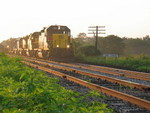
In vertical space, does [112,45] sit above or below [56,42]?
below

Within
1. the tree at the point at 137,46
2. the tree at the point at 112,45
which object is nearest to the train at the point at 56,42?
Result: the tree at the point at 112,45

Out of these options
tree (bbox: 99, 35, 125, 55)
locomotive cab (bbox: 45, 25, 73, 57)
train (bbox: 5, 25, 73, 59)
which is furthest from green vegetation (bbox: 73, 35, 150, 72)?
train (bbox: 5, 25, 73, 59)

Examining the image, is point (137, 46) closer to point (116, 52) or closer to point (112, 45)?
point (116, 52)

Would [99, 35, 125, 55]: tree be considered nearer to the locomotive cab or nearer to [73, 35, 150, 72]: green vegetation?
[73, 35, 150, 72]: green vegetation

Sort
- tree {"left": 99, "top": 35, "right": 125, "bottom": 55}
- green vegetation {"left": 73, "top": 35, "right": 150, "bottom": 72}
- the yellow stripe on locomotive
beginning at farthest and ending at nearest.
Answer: tree {"left": 99, "top": 35, "right": 125, "bottom": 55}, the yellow stripe on locomotive, green vegetation {"left": 73, "top": 35, "right": 150, "bottom": 72}

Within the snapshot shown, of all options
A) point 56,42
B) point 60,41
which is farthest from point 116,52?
point 56,42

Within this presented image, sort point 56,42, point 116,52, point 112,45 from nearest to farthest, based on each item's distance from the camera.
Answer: point 56,42
point 112,45
point 116,52

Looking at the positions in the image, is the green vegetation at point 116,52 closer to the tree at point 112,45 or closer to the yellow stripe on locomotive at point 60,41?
the tree at point 112,45

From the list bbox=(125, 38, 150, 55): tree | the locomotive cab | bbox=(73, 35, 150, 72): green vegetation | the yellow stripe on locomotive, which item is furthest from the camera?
bbox=(125, 38, 150, 55): tree

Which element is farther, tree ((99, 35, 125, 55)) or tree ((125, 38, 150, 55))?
tree ((125, 38, 150, 55))

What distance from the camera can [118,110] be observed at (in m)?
6.52

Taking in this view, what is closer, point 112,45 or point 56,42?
point 56,42

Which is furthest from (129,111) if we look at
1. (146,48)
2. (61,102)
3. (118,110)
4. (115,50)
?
(146,48)

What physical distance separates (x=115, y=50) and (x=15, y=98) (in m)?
61.6
